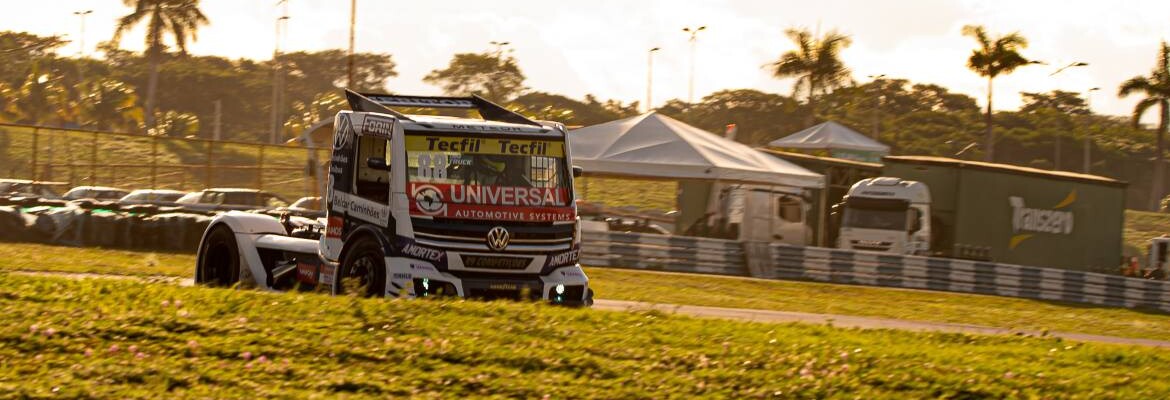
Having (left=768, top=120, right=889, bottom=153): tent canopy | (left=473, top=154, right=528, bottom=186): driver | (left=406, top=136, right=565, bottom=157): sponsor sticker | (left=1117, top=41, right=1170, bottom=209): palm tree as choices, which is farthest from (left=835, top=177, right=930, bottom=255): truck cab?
(left=1117, top=41, right=1170, bottom=209): palm tree

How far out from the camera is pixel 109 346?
9.23 metres

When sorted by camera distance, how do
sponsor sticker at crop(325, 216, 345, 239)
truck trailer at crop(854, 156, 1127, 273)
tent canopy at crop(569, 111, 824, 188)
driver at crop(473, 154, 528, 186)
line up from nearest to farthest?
driver at crop(473, 154, 528, 186) < sponsor sticker at crop(325, 216, 345, 239) < tent canopy at crop(569, 111, 824, 188) < truck trailer at crop(854, 156, 1127, 273)

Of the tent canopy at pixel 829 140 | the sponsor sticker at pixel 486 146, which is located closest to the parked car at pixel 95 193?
the sponsor sticker at pixel 486 146

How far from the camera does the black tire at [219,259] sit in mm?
16922

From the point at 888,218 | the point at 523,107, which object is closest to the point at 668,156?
the point at 888,218

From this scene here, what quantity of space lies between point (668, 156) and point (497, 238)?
19.7 meters

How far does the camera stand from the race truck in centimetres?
1438

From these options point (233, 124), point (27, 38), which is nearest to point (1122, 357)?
point (233, 124)

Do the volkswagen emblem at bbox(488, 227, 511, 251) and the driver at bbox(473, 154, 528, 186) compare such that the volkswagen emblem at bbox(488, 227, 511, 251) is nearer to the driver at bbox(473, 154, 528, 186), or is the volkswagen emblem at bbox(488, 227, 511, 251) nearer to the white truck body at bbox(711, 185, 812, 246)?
the driver at bbox(473, 154, 528, 186)

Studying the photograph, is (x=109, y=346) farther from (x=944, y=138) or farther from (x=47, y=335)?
(x=944, y=138)

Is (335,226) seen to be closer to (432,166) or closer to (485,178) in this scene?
(432,166)

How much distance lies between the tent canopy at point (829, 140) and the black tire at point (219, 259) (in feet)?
177

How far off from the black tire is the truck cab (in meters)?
22.0

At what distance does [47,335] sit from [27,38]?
12800 centimetres
